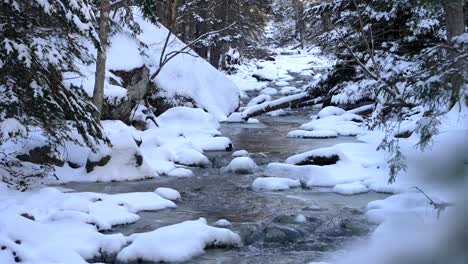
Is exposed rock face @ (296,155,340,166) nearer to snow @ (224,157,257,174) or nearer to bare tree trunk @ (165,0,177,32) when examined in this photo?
snow @ (224,157,257,174)

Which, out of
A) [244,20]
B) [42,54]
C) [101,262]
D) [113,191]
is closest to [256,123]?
[244,20]

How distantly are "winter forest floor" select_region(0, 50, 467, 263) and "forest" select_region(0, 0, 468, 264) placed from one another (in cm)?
2

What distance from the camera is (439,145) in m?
4.97

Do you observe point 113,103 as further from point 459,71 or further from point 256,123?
point 459,71

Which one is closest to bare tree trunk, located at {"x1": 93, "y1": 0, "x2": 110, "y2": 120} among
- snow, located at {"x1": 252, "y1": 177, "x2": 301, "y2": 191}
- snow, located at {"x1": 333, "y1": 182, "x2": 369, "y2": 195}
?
snow, located at {"x1": 252, "y1": 177, "x2": 301, "y2": 191}

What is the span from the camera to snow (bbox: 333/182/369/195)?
9.57m

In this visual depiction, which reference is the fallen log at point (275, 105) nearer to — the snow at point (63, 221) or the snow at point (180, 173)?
the snow at point (180, 173)

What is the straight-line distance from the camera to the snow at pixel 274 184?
9.98 m

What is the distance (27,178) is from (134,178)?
227cm

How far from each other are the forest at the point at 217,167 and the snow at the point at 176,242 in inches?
0.8

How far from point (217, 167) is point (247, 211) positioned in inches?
160

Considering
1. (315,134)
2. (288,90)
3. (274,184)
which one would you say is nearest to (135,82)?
(315,134)

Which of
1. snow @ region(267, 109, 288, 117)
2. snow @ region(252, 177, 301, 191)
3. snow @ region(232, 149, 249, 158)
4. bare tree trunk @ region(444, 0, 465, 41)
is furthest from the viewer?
snow @ region(267, 109, 288, 117)

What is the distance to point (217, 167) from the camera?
1234cm
